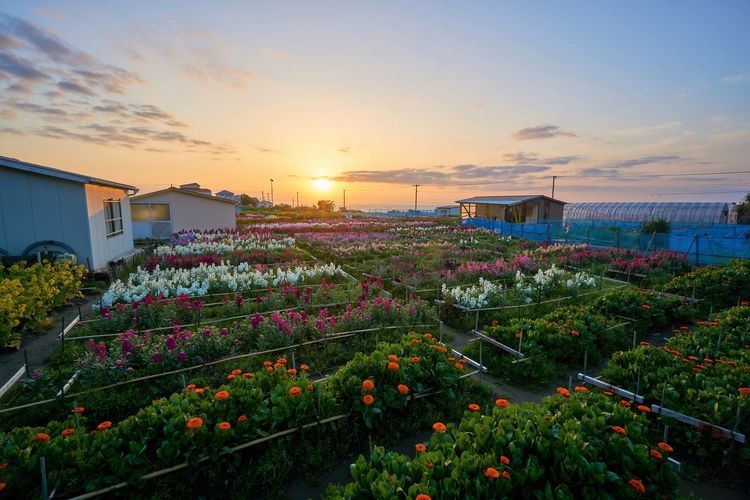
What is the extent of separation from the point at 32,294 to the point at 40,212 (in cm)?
592

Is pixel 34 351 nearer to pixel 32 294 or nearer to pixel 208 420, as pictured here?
pixel 32 294

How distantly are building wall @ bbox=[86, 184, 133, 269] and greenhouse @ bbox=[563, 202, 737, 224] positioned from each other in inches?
1440

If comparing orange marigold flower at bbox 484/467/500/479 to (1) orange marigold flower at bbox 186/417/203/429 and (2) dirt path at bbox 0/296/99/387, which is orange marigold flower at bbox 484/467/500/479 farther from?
(2) dirt path at bbox 0/296/99/387

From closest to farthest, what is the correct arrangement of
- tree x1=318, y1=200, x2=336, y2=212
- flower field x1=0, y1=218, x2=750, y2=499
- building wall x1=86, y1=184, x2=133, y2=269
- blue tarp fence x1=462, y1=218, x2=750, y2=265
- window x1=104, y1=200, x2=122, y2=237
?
flower field x1=0, y1=218, x2=750, y2=499 → building wall x1=86, y1=184, x2=133, y2=269 → window x1=104, y1=200, x2=122, y2=237 → blue tarp fence x1=462, y1=218, x2=750, y2=265 → tree x1=318, y1=200, x2=336, y2=212

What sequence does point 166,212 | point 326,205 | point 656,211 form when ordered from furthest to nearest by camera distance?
1. point 326,205
2. point 656,211
3. point 166,212

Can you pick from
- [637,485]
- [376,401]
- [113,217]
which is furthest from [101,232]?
[637,485]

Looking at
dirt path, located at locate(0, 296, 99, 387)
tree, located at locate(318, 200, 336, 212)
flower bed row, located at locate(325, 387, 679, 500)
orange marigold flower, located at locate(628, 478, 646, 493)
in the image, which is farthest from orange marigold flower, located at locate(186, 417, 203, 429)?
tree, located at locate(318, 200, 336, 212)

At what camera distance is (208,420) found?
3379 millimetres

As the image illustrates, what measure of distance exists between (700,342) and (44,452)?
8319 millimetres

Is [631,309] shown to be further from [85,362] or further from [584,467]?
[85,362]

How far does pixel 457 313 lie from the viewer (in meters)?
8.51

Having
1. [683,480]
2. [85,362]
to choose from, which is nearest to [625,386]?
[683,480]

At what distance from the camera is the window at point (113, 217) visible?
14.2m

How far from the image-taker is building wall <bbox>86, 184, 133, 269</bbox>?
40.5ft
